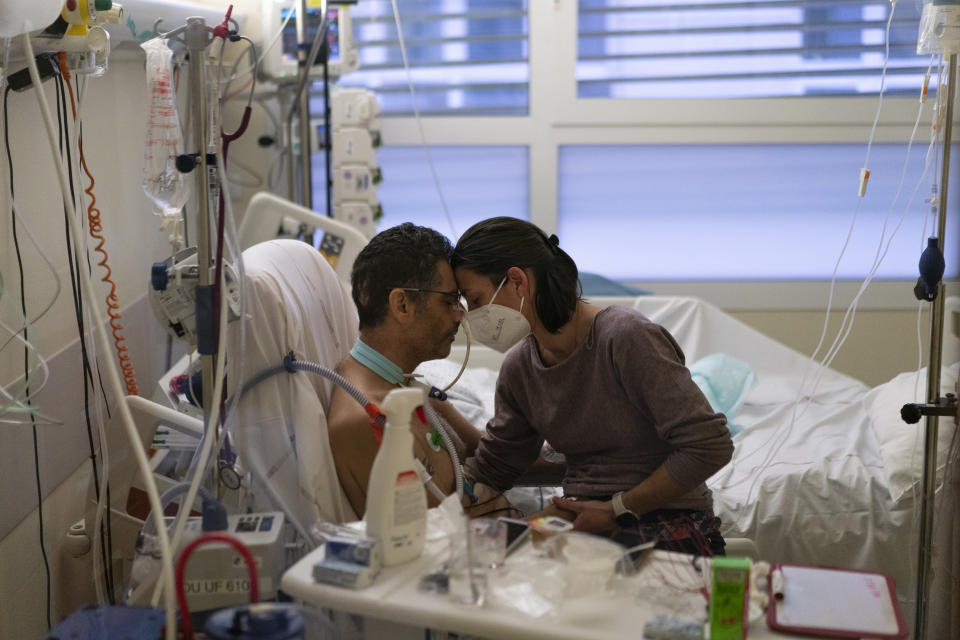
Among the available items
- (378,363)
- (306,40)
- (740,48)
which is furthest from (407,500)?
(740,48)

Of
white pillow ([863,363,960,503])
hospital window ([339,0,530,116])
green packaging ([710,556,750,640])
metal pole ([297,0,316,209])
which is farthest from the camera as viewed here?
hospital window ([339,0,530,116])

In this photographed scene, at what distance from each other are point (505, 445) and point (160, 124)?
38.7 inches

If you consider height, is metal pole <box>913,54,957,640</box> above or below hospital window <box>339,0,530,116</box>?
below

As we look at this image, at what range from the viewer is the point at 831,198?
4.62 m

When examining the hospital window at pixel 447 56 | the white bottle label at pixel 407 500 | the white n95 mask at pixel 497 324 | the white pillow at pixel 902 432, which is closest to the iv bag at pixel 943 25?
the white pillow at pixel 902 432

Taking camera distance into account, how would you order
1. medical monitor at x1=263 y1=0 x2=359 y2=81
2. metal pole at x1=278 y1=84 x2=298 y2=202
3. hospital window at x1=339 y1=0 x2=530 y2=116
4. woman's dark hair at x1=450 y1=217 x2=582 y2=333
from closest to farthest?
woman's dark hair at x1=450 y1=217 x2=582 y2=333
medical monitor at x1=263 y1=0 x2=359 y2=81
metal pole at x1=278 y1=84 x2=298 y2=202
hospital window at x1=339 y1=0 x2=530 y2=116

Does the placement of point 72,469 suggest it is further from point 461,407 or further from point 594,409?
point 594,409

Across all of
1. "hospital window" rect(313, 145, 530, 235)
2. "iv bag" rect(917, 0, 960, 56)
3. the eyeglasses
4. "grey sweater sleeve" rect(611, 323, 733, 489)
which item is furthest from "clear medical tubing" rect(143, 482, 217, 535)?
"hospital window" rect(313, 145, 530, 235)

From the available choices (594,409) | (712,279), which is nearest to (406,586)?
(594,409)

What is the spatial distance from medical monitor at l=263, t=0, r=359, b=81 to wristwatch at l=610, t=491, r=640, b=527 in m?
2.12

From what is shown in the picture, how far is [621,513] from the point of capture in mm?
1852

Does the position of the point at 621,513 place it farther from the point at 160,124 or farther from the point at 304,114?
the point at 304,114

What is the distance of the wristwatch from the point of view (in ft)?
6.07

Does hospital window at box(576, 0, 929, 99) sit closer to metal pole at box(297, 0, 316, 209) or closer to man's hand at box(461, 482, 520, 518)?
metal pole at box(297, 0, 316, 209)
